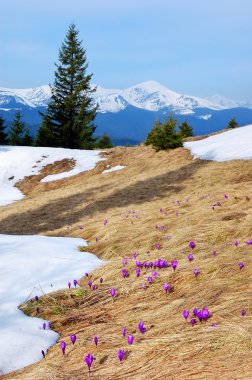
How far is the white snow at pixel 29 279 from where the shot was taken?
2.82 m

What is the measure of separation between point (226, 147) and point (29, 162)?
1617cm

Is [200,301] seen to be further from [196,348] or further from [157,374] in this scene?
A: [157,374]

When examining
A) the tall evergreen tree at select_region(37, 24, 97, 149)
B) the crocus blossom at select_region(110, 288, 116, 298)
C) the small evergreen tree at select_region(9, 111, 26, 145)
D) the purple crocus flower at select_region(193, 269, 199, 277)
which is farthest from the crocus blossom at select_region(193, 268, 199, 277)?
the small evergreen tree at select_region(9, 111, 26, 145)

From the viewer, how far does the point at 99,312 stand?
351 cm

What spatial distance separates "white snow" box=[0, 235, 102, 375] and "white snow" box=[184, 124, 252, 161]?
982 cm

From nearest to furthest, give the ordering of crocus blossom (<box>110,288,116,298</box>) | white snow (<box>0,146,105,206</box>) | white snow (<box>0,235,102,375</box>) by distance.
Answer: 1. white snow (<box>0,235,102,375</box>)
2. crocus blossom (<box>110,288,116,298</box>)
3. white snow (<box>0,146,105,206</box>)

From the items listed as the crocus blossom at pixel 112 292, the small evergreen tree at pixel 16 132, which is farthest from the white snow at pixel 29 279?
the small evergreen tree at pixel 16 132

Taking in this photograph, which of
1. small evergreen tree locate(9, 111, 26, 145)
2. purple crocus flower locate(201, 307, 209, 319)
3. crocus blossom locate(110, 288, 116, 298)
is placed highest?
small evergreen tree locate(9, 111, 26, 145)

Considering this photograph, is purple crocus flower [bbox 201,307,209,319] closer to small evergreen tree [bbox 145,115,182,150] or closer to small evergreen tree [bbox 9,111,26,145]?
small evergreen tree [bbox 145,115,182,150]

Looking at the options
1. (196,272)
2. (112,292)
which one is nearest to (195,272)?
(196,272)

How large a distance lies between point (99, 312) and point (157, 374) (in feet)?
4.47

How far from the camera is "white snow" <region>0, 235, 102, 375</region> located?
2.82 meters

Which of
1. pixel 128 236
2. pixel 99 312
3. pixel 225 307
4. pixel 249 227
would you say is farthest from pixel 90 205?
pixel 225 307

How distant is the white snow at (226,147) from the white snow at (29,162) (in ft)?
27.2
